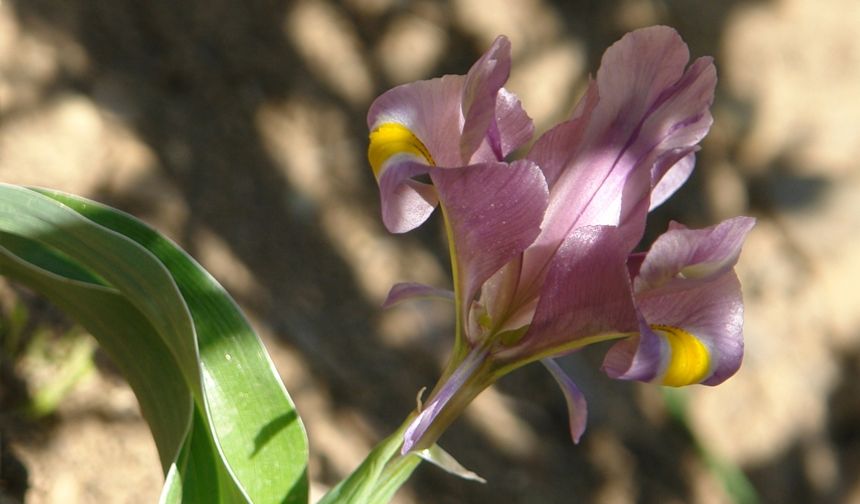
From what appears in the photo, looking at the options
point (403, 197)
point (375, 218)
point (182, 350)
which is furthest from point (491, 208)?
point (375, 218)

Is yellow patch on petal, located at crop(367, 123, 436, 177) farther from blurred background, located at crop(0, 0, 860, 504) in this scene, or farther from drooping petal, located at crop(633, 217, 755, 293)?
blurred background, located at crop(0, 0, 860, 504)

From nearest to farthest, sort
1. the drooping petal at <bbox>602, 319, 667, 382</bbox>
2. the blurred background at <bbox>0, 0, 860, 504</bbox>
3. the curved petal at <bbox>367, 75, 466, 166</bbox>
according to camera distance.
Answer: the drooping petal at <bbox>602, 319, 667, 382</bbox> < the curved petal at <bbox>367, 75, 466, 166</bbox> < the blurred background at <bbox>0, 0, 860, 504</bbox>

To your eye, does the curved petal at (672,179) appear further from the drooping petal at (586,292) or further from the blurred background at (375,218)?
the blurred background at (375,218)

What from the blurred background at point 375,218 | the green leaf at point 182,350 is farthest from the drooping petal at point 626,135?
the blurred background at point 375,218

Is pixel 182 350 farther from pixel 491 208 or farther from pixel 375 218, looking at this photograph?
pixel 375 218

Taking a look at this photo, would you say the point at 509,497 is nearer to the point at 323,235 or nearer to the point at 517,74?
the point at 323,235

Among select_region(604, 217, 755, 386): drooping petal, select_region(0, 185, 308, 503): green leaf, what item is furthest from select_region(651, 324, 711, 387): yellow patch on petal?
select_region(0, 185, 308, 503): green leaf
